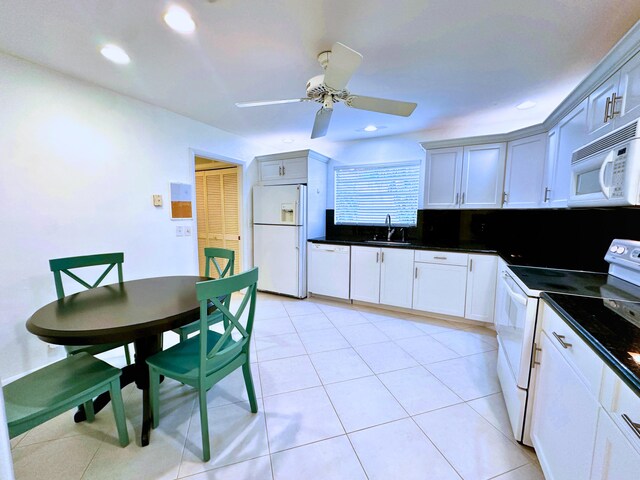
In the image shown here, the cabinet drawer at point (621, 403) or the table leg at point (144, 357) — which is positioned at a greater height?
the cabinet drawer at point (621, 403)

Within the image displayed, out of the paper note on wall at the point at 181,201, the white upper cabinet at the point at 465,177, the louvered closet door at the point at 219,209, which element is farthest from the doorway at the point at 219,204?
the white upper cabinet at the point at 465,177

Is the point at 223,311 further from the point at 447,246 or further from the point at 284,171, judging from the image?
the point at 284,171

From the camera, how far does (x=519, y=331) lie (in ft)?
5.05

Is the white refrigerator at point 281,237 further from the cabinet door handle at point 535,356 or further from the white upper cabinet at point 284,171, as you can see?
the cabinet door handle at point 535,356

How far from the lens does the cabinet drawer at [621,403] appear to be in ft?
2.27

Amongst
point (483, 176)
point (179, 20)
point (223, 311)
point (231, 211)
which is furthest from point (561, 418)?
point (231, 211)

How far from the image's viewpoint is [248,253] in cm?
411

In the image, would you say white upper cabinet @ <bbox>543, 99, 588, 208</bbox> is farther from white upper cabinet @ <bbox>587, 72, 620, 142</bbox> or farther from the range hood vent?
the range hood vent

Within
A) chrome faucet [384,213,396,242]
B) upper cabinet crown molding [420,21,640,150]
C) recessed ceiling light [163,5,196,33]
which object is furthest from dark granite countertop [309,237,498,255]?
recessed ceiling light [163,5,196,33]

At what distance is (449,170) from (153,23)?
121 inches

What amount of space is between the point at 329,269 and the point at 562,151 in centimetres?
267

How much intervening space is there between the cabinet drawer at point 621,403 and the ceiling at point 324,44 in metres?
1.75

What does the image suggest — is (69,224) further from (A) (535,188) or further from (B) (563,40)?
(A) (535,188)

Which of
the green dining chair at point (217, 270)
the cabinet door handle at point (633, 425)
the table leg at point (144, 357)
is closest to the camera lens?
the cabinet door handle at point (633, 425)
